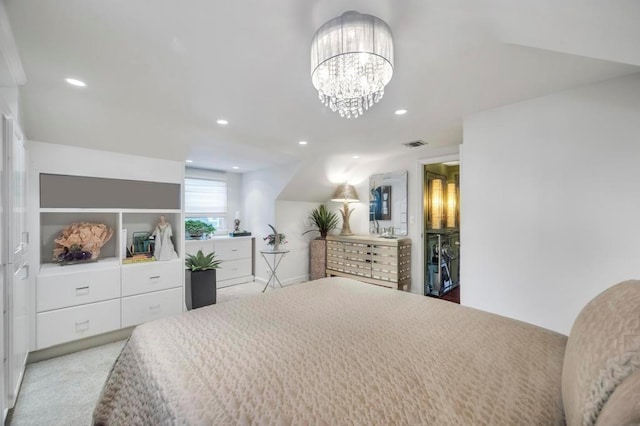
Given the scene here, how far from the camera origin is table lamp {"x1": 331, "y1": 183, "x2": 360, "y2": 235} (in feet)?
15.2

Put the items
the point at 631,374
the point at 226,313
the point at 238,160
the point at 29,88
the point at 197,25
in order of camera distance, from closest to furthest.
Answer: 1. the point at 631,374
2. the point at 197,25
3. the point at 226,313
4. the point at 29,88
5. the point at 238,160

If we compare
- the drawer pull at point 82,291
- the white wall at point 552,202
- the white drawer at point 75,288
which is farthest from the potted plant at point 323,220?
the drawer pull at point 82,291

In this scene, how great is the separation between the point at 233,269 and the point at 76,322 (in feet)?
7.58

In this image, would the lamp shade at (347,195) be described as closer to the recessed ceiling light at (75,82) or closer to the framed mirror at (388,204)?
the framed mirror at (388,204)

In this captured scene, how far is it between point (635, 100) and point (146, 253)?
15.2 ft

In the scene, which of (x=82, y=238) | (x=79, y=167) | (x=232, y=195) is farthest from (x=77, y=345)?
(x=232, y=195)

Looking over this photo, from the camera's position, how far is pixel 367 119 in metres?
2.62

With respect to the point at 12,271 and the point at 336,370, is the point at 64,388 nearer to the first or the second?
Result: the point at 12,271

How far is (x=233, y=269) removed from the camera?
4.58 metres

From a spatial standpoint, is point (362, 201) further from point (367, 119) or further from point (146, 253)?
point (146, 253)

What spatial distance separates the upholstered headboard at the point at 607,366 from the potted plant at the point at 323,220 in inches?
161

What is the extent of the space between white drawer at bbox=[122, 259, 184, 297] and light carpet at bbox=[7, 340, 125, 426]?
1.89 feet

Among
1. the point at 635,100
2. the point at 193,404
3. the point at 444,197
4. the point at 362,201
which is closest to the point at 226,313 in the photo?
the point at 193,404

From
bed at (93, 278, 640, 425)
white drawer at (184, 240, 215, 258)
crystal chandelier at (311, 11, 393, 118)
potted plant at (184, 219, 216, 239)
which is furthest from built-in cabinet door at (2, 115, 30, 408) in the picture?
potted plant at (184, 219, 216, 239)
